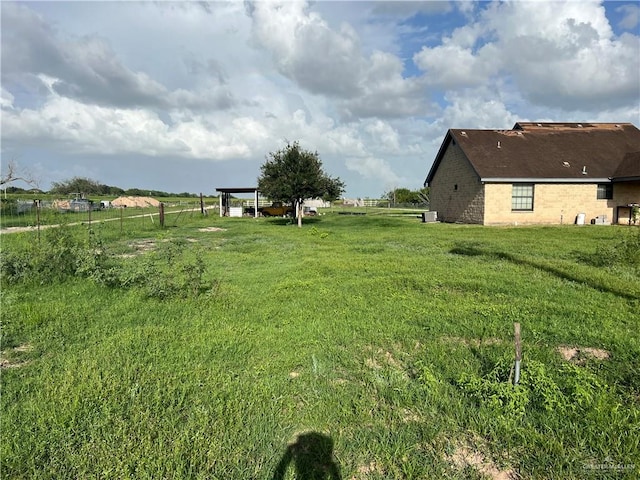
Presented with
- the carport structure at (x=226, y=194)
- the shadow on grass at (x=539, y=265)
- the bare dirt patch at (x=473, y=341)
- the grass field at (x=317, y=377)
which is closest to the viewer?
the grass field at (x=317, y=377)

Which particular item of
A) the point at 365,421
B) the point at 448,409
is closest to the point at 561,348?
the point at 448,409

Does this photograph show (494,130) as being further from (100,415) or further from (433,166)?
(100,415)

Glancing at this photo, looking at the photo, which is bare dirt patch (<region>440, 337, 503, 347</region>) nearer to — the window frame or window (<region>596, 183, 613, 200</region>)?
the window frame

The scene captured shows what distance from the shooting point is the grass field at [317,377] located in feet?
8.89

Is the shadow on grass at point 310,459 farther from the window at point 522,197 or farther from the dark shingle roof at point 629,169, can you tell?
the dark shingle roof at point 629,169

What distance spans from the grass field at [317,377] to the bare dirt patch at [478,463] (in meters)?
0.01

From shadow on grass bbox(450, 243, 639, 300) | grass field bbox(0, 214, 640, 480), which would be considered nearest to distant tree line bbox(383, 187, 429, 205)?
shadow on grass bbox(450, 243, 639, 300)

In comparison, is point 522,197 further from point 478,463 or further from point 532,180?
point 478,463

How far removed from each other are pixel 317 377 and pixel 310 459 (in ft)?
3.77

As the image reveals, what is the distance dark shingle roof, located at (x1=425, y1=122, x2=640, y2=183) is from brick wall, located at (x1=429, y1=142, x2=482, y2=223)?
785 mm

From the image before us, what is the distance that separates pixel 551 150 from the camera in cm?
2467

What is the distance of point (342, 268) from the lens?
30.6 ft

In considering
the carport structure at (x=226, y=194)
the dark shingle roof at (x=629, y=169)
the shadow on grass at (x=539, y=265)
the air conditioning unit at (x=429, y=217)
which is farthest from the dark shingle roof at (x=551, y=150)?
the carport structure at (x=226, y=194)

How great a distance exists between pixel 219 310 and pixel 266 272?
10.6ft
